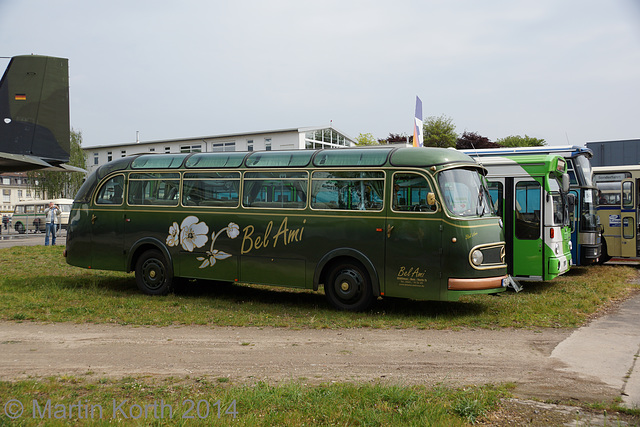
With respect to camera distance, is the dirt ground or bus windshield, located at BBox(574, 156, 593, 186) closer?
the dirt ground

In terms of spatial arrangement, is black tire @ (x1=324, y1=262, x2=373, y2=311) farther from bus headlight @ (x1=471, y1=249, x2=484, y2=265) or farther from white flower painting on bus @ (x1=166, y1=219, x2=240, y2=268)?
white flower painting on bus @ (x1=166, y1=219, x2=240, y2=268)

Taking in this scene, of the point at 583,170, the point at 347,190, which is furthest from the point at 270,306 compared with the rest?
the point at 583,170

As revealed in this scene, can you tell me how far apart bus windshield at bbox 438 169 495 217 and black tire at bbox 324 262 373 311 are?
200 cm

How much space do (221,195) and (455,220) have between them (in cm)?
491

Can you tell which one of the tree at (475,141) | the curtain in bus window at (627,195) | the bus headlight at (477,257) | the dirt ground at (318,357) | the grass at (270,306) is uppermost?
the tree at (475,141)

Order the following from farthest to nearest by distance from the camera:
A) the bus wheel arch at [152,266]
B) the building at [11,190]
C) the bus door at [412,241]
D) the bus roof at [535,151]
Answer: the building at [11,190] < the bus roof at [535,151] < the bus wheel arch at [152,266] < the bus door at [412,241]

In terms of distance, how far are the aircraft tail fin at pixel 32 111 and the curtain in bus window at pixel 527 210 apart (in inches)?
474

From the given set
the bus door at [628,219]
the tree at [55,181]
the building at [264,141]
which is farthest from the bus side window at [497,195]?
the tree at [55,181]

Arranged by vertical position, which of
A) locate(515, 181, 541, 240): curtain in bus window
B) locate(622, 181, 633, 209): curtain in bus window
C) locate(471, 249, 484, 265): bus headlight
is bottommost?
locate(471, 249, 484, 265): bus headlight

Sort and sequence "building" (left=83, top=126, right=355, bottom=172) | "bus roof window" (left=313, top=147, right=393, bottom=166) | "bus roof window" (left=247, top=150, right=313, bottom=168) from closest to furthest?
"bus roof window" (left=313, top=147, right=393, bottom=166), "bus roof window" (left=247, top=150, right=313, bottom=168), "building" (left=83, top=126, right=355, bottom=172)

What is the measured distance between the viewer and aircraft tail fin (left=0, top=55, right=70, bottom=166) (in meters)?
15.2

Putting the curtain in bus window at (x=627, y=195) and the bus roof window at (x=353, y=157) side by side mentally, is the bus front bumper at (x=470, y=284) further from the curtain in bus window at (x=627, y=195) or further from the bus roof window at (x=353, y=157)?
the curtain in bus window at (x=627, y=195)

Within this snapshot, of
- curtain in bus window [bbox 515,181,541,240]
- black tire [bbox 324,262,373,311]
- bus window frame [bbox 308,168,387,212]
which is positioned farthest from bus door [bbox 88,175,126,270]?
curtain in bus window [bbox 515,181,541,240]

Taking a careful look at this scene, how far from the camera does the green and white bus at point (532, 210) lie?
1233cm
